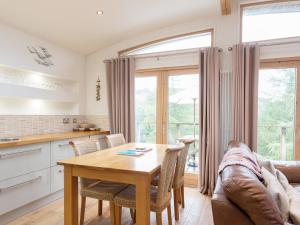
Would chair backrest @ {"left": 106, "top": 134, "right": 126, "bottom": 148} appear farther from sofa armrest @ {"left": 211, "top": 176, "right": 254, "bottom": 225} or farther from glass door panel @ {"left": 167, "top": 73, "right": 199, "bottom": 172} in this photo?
sofa armrest @ {"left": 211, "top": 176, "right": 254, "bottom": 225}

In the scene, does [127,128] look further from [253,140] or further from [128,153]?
[253,140]

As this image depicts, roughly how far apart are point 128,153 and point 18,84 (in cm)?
213

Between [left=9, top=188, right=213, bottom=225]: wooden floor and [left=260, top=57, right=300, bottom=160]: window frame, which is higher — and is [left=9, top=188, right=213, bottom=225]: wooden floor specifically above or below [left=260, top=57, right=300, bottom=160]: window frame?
below

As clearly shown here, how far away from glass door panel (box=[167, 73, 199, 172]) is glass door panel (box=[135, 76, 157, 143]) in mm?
300

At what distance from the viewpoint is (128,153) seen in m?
2.51

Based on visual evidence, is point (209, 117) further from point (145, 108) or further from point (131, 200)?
point (131, 200)

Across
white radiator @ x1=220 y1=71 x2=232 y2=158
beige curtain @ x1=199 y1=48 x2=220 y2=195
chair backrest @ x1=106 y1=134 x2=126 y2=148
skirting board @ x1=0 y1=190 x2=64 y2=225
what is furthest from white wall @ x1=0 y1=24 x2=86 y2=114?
white radiator @ x1=220 y1=71 x2=232 y2=158

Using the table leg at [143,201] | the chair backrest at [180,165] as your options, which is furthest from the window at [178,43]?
the table leg at [143,201]

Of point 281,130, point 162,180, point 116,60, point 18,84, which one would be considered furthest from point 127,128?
point 281,130

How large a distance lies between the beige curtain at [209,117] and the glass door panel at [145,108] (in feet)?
3.07

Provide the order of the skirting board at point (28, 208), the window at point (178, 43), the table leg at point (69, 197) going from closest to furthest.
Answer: the table leg at point (69, 197) → the skirting board at point (28, 208) → the window at point (178, 43)

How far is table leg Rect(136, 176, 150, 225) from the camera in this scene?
1.79 metres

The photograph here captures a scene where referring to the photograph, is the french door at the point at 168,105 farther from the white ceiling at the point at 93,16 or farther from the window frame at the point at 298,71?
the window frame at the point at 298,71

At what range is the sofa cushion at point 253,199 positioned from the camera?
46.8 inches
